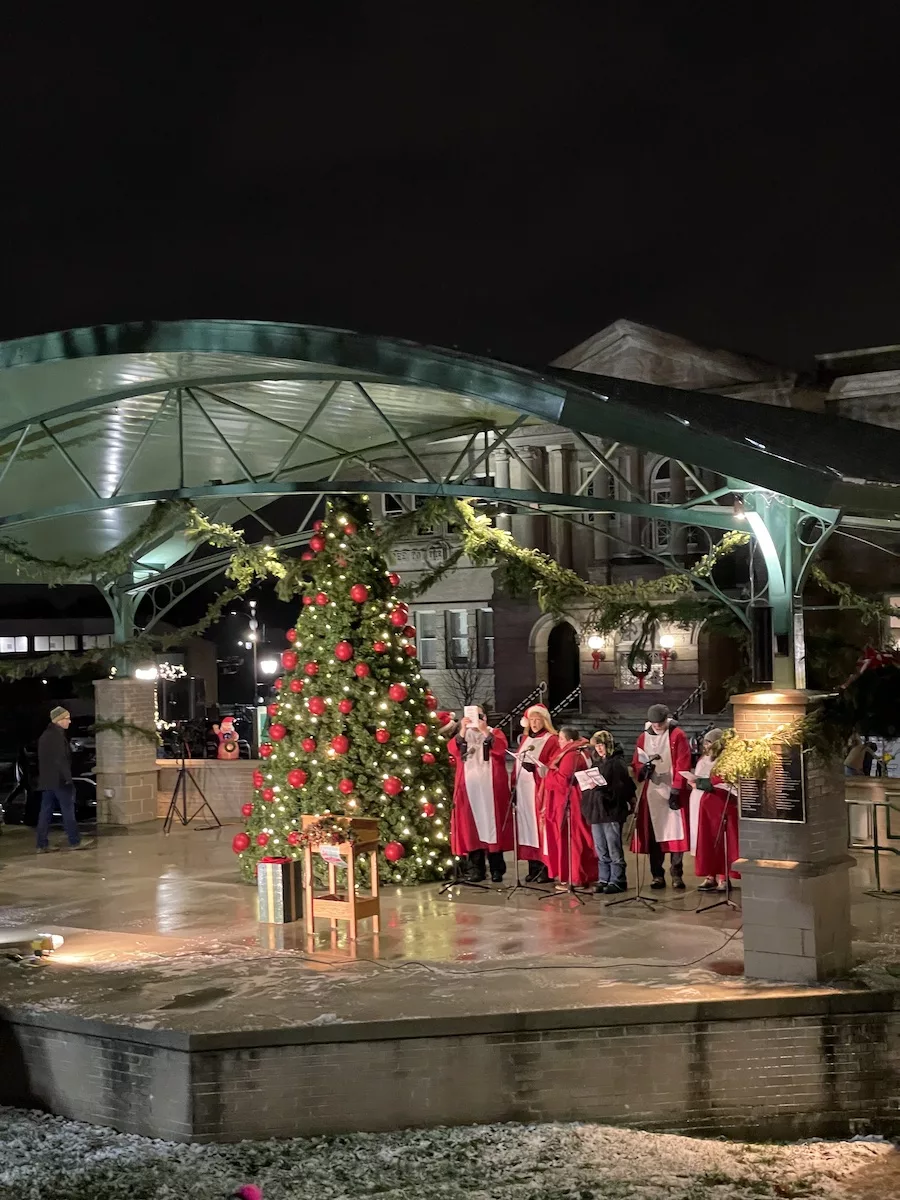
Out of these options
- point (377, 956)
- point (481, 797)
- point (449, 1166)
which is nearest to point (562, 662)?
point (481, 797)

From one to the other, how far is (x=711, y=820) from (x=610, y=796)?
1.08 m

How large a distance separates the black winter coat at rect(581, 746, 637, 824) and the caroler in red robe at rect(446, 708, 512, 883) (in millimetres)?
1214

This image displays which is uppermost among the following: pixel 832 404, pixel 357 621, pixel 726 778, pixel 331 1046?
pixel 832 404

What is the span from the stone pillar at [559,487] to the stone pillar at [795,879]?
25.5 meters

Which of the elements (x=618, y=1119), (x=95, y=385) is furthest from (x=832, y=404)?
(x=618, y=1119)

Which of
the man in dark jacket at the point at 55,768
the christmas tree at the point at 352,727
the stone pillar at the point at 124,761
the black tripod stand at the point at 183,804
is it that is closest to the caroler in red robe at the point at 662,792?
the christmas tree at the point at 352,727

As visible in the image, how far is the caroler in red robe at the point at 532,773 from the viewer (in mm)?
14516

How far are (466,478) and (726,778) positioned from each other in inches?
180

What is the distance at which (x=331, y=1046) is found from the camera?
9242 millimetres

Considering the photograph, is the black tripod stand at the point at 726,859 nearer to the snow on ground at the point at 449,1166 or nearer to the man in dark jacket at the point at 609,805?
the man in dark jacket at the point at 609,805

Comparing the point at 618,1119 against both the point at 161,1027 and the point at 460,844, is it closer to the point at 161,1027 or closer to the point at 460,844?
the point at 161,1027

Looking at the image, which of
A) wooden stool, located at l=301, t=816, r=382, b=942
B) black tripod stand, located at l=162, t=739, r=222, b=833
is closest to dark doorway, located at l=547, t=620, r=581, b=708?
black tripod stand, located at l=162, t=739, r=222, b=833

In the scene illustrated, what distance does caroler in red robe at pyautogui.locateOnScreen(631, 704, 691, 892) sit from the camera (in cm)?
1404

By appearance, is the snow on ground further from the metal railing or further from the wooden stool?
the metal railing
